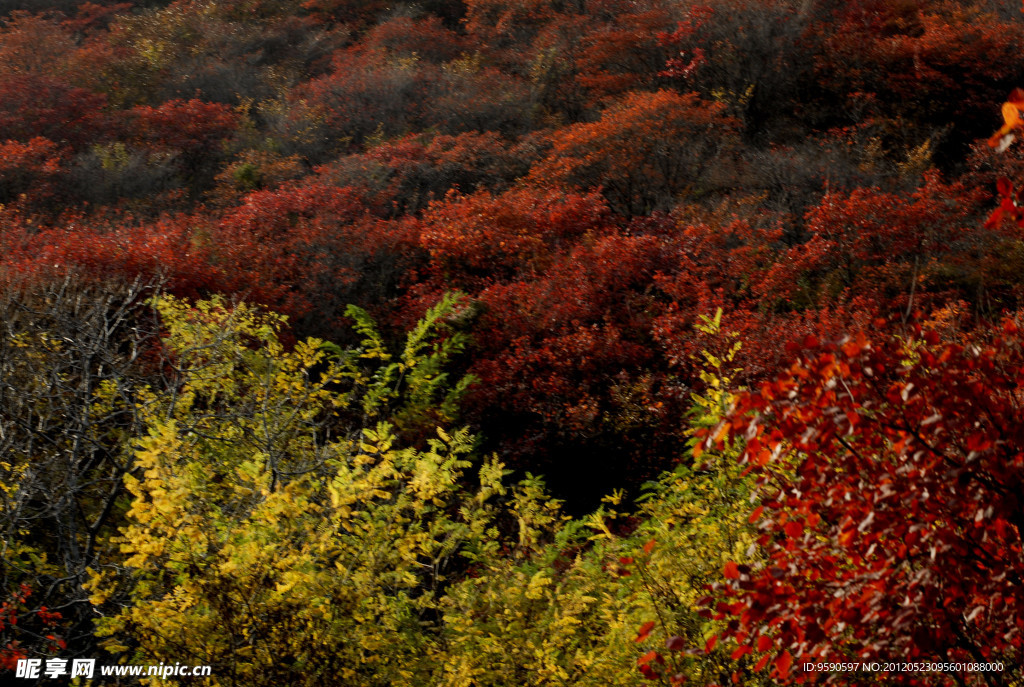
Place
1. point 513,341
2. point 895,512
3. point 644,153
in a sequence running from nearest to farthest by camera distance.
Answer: point 895,512
point 513,341
point 644,153

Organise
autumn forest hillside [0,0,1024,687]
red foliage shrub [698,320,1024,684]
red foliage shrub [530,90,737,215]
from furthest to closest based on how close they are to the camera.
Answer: red foliage shrub [530,90,737,215]
autumn forest hillside [0,0,1024,687]
red foliage shrub [698,320,1024,684]

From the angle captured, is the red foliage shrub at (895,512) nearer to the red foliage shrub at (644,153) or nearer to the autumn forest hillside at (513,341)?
the autumn forest hillside at (513,341)

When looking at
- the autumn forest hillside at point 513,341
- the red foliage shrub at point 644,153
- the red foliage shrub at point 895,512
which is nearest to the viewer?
the red foliage shrub at point 895,512

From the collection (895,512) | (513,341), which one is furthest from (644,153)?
(895,512)

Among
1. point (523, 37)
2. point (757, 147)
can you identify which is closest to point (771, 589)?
point (757, 147)

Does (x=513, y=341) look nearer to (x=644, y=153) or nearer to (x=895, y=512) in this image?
(x=644, y=153)

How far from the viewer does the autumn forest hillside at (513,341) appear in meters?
3.76

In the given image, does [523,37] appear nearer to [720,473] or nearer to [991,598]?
[720,473]

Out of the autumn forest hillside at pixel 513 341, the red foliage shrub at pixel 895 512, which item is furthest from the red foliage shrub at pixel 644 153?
the red foliage shrub at pixel 895 512

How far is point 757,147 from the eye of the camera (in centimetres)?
1714

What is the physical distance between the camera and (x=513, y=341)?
11.4 m

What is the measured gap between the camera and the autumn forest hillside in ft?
12.3

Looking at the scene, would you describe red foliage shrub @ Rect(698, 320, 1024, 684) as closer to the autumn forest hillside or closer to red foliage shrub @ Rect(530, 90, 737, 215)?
the autumn forest hillside

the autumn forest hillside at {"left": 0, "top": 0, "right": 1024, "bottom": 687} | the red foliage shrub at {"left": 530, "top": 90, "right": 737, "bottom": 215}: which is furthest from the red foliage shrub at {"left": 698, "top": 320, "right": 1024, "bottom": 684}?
the red foliage shrub at {"left": 530, "top": 90, "right": 737, "bottom": 215}
